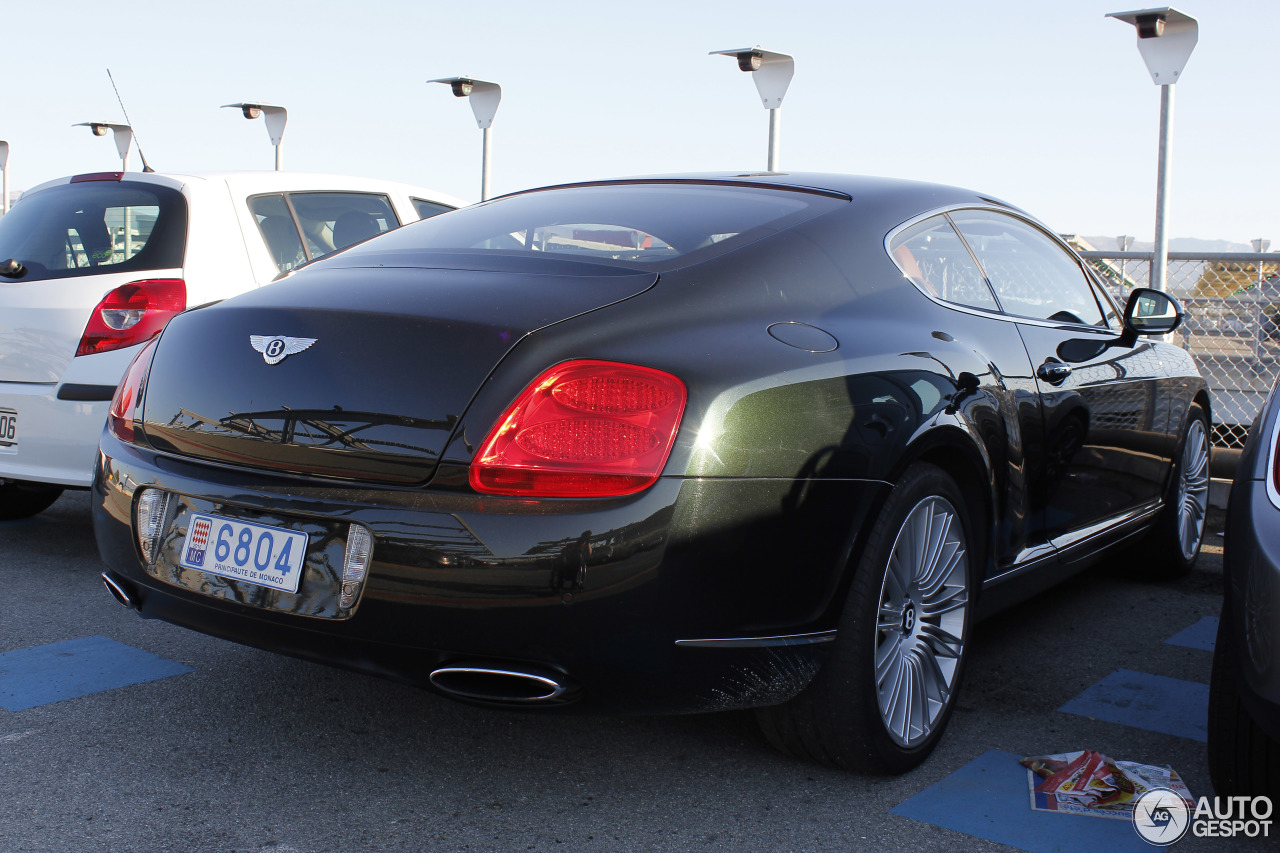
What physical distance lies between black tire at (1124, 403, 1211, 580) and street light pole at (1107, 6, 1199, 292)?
11.8 feet

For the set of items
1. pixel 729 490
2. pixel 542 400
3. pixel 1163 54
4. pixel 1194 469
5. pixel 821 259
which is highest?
pixel 1163 54

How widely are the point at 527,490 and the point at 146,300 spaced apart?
2739mm

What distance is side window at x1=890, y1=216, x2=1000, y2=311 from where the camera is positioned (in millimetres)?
2996

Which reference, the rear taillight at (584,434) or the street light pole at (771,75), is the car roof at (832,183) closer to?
the rear taillight at (584,434)

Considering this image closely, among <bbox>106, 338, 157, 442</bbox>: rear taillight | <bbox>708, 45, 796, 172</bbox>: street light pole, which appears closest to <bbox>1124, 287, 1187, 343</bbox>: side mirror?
<bbox>106, 338, 157, 442</bbox>: rear taillight

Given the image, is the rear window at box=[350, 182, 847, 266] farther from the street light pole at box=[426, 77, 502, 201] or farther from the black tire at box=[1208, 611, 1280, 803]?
the street light pole at box=[426, 77, 502, 201]

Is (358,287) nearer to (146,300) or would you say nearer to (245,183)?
(146,300)

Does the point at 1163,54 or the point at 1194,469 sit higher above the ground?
the point at 1163,54

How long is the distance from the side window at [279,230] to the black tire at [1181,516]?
11.9ft

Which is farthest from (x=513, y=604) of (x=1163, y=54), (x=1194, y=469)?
(x=1163, y=54)

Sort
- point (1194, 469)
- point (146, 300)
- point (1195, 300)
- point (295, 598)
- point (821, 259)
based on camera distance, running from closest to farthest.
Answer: point (295, 598) → point (821, 259) → point (146, 300) → point (1194, 469) → point (1195, 300)

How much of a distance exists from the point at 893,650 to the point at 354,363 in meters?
1.34

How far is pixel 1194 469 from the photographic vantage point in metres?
4.85

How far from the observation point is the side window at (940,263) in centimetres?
300
